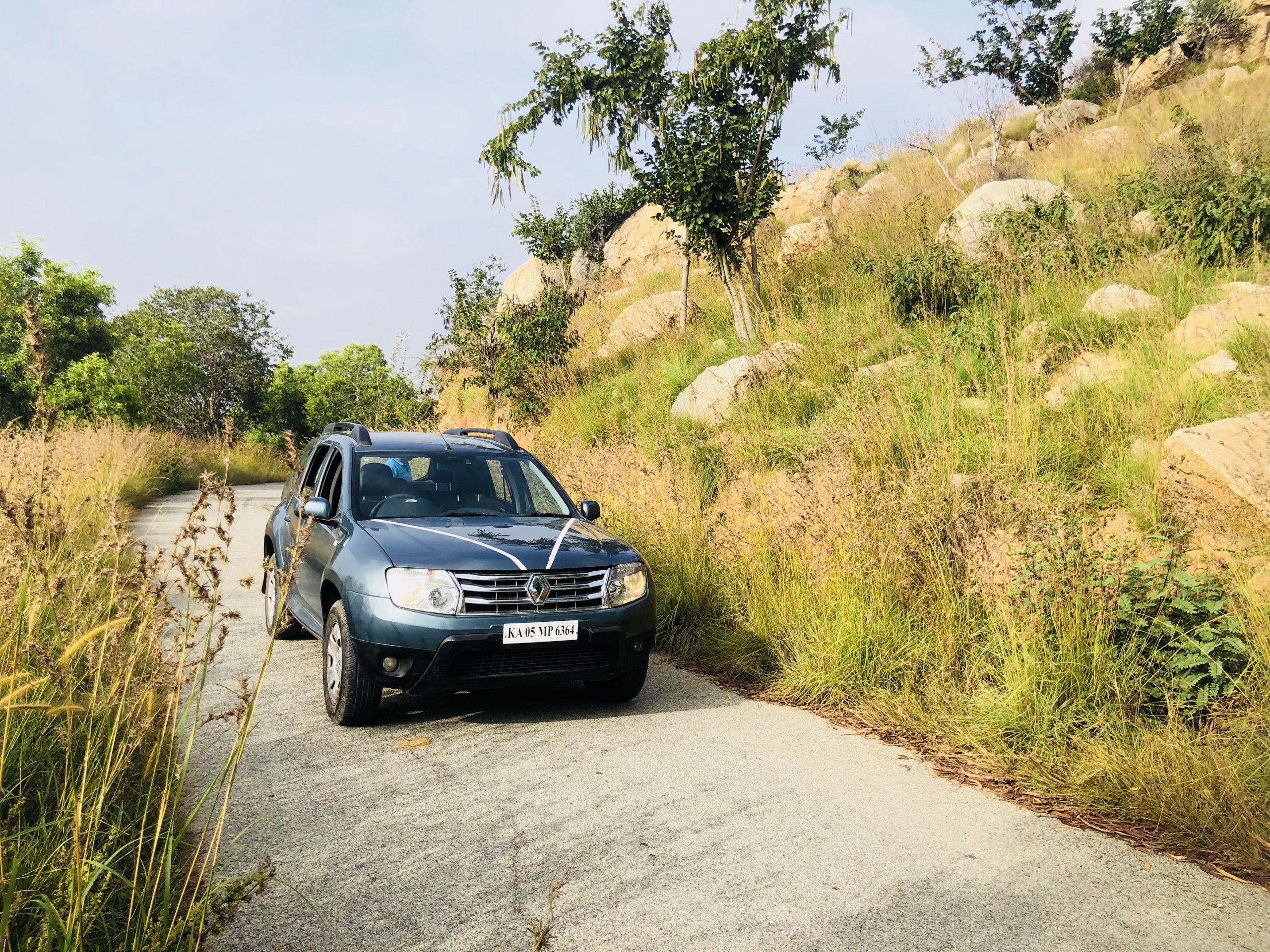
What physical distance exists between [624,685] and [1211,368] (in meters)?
5.65

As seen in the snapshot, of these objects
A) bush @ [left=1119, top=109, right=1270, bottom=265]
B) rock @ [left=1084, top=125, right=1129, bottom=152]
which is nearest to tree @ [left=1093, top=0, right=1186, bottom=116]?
rock @ [left=1084, top=125, right=1129, bottom=152]

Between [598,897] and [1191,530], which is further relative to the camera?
[1191,530]

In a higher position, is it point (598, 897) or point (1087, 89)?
point (1087, 89)

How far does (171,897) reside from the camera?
9.78ft

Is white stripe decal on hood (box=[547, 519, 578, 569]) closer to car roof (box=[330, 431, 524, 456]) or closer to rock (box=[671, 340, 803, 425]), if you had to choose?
car roof (box=[330, 431, 524, 456])

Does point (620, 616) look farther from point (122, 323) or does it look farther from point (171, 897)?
point (122, 323)

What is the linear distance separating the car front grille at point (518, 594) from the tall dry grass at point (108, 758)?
1681 mm

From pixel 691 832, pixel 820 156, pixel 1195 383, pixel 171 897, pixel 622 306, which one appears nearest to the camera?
pixel 171 897

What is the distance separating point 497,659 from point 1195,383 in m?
6.15

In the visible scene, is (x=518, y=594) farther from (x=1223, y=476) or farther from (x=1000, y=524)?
(x=1223, y=476)

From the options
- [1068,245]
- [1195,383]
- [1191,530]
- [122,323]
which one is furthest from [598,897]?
[122,323]

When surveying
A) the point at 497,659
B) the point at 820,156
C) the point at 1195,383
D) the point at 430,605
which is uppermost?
the point at 820,156

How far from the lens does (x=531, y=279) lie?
35.3m

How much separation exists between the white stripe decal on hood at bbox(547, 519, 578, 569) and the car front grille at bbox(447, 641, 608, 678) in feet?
1.68
